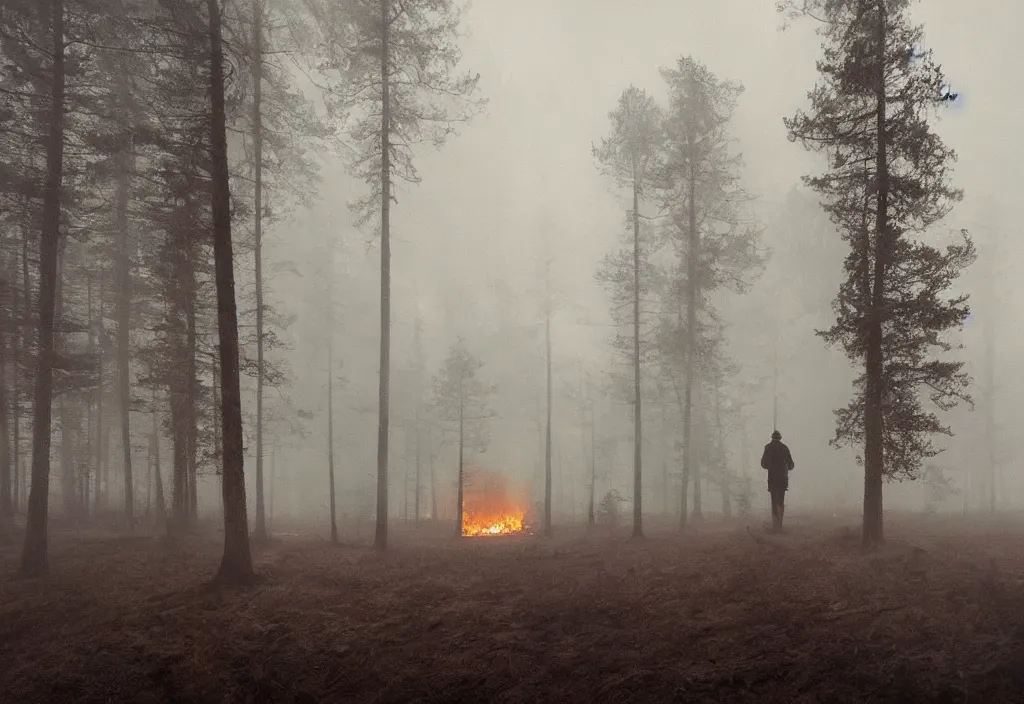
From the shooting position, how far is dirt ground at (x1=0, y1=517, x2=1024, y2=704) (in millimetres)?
6559

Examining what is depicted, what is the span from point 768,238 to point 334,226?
101 feet

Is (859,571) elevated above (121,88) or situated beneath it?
situated beneath

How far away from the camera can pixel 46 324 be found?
42.0ft

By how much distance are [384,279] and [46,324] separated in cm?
840

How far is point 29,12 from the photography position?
13.3 m

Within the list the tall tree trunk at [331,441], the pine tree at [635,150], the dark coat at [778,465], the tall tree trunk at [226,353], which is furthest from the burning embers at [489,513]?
the tall tree trunk at [226,353]

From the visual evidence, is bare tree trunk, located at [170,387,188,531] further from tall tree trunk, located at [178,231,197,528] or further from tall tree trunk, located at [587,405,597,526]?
tall tree trunk, located at [587,405,597,526]

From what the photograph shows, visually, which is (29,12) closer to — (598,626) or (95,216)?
(95,216)

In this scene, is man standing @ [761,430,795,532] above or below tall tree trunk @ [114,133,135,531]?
below

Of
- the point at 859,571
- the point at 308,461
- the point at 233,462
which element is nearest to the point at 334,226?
the point at 233,462

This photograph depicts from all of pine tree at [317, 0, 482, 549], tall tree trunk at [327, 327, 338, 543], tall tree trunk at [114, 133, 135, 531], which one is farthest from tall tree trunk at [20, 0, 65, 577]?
tall tree trunk at [327, 327, 338, 543]

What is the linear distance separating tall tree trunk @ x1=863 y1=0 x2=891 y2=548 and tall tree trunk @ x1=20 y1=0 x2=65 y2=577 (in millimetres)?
18603

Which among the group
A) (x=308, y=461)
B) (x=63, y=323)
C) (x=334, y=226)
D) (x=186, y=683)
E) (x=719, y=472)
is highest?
(x=334, y=226)

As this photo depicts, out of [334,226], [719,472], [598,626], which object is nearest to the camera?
[598,626]
